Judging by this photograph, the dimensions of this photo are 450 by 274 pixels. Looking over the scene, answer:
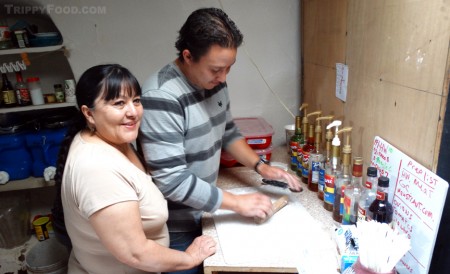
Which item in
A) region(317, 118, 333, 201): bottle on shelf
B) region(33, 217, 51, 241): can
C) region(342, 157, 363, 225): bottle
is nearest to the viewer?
region(342, 157, 363, 225): bottle

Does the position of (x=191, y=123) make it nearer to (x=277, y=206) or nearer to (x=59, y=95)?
(x=277, y=206)

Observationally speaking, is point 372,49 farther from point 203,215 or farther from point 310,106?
point 203,215

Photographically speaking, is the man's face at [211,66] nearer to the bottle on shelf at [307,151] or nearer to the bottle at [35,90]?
the bottle on shelf at [307,151]

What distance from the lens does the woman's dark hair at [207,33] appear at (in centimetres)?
105

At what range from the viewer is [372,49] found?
1.17 m

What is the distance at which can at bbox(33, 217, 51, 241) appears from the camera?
2002mm

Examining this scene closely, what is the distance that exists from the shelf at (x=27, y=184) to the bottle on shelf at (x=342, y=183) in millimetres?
1465

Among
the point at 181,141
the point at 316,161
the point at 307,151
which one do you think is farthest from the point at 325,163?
the point at 181,141

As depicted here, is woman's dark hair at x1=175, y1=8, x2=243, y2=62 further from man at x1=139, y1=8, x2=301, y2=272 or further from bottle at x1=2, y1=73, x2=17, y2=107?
bottle at x1=2, y1=73, x2=17, y2=107

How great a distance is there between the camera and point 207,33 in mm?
1047

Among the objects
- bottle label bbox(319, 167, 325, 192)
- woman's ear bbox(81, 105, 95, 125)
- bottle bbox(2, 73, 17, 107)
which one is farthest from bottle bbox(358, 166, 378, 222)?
bottle bbox(2, 73, 17, 107)

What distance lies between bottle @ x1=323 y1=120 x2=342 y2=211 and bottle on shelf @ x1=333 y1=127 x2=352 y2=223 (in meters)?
0.02

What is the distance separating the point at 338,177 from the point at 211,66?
0.61 metres

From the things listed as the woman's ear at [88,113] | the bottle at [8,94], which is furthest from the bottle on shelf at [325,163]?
the bottle at [8,94]
